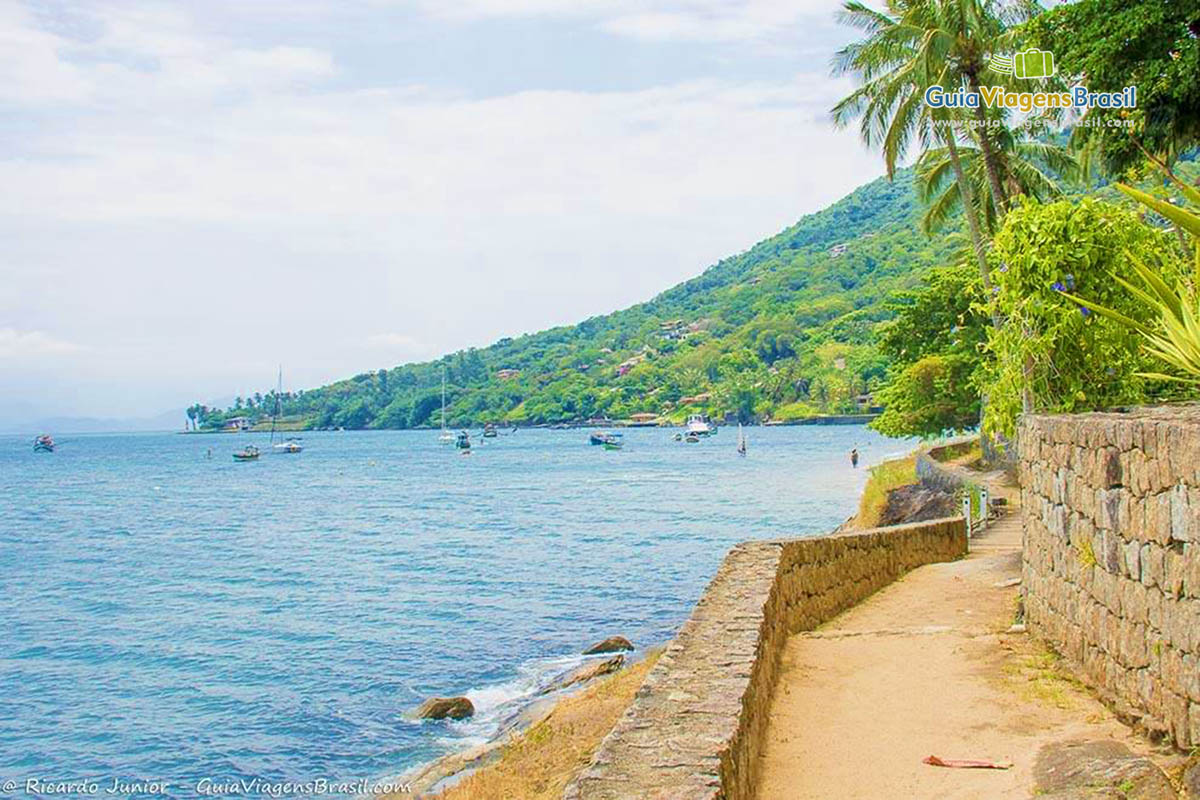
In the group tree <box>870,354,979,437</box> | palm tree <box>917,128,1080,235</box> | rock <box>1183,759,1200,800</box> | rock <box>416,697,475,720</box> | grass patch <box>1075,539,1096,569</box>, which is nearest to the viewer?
rock <box>1183,759,1200,800</box>

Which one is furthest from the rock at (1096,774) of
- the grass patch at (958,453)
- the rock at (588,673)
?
the grass patch at (958,453)

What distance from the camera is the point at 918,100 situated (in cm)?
2189

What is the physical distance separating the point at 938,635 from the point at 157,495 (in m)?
69.2

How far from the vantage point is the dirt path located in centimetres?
603

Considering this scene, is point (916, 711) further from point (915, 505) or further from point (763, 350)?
point (763, 350)

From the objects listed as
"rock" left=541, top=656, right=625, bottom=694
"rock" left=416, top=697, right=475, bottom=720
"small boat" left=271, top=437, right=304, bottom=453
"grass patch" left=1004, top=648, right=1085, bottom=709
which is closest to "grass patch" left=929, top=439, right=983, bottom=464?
"rock" left=541, top=656, right=625, bottom=694

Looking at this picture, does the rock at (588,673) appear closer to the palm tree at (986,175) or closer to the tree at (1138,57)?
the tree at (1138,57)

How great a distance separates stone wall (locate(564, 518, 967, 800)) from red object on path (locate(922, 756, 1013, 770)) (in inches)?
37.7

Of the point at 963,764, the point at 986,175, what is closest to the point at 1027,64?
the point at 986,175

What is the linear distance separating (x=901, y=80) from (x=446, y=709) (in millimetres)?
14440

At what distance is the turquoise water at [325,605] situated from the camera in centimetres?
1620

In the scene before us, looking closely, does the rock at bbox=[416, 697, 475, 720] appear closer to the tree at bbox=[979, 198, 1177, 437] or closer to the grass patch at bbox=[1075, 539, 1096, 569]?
the tree at bbox=[979, 198, 1177, 437]

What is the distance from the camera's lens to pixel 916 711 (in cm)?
741

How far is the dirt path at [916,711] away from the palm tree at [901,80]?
13.0 meters
